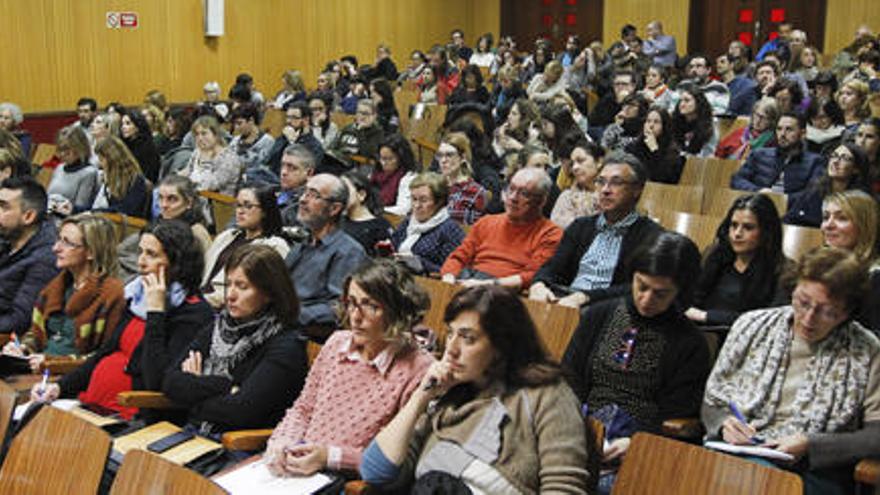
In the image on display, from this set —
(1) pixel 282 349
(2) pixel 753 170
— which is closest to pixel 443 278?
(1) pixel 282 349

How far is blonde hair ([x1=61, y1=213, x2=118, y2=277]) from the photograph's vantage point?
3.65 metres

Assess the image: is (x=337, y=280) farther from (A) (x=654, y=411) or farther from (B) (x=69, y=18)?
(B) (x=69, y=18)

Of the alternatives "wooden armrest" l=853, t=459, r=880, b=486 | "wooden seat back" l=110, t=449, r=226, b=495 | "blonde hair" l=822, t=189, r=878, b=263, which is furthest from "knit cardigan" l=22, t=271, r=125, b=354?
"blonde hair" l=822, t=189, r=878, b=263

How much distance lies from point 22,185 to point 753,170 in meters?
4.08

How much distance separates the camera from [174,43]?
456 inches

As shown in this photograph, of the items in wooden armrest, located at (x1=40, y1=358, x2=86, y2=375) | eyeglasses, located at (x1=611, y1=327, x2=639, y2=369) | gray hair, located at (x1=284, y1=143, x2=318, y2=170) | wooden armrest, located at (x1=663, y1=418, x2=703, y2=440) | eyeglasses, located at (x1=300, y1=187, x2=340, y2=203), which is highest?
gray hair, located at (x1=284, y1=143, x2=318, y2=170)

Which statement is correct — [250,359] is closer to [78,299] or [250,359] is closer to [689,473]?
[78,299]

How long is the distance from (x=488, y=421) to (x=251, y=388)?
878mm

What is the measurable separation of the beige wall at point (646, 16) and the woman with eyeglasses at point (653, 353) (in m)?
11.9

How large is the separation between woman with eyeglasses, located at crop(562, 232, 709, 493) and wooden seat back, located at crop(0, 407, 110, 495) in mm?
1296

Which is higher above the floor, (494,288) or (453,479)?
(494,288)

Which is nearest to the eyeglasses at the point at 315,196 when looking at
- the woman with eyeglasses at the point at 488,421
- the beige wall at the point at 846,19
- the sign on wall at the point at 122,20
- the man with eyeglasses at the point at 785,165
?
the woman with eyeglasses at the point at 488,421

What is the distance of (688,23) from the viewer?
13.9 metres

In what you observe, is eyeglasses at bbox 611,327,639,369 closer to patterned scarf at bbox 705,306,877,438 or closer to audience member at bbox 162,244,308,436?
patterned scarf at bbox 705,306,877,438
